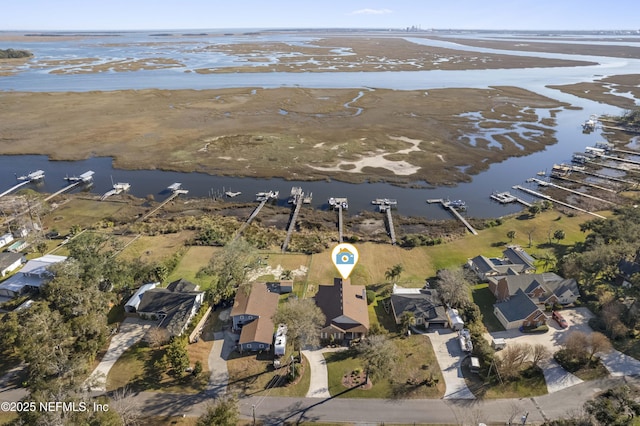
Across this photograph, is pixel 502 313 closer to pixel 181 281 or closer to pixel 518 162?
pixel 181 281

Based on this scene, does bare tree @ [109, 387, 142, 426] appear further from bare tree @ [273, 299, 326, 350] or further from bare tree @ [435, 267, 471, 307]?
bare tree @ [435, 267, 471, 307]

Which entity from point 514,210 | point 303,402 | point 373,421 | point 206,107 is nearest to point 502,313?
point 373,421

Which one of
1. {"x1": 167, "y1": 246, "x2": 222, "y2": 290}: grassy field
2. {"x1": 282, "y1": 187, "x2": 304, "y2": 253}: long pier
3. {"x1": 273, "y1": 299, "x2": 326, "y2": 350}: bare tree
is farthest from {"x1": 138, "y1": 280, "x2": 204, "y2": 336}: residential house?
{"x1": 282, "y1": 187, "x2": 304, "y2": 253}: long pier

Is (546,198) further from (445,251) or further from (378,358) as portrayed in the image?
(378,358)

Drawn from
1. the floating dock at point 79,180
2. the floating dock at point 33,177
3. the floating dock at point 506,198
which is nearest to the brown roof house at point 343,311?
the floating dock at point 506,198

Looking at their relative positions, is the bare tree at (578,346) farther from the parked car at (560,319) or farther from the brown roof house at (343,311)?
the brown roof house at (343,311)

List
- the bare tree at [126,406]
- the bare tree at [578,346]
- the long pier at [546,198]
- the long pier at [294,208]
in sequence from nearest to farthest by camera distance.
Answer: the bare tree at [126,406] < the bare tree at [578,346] < the long pier at [294,208] < the long pier at [546,198]
